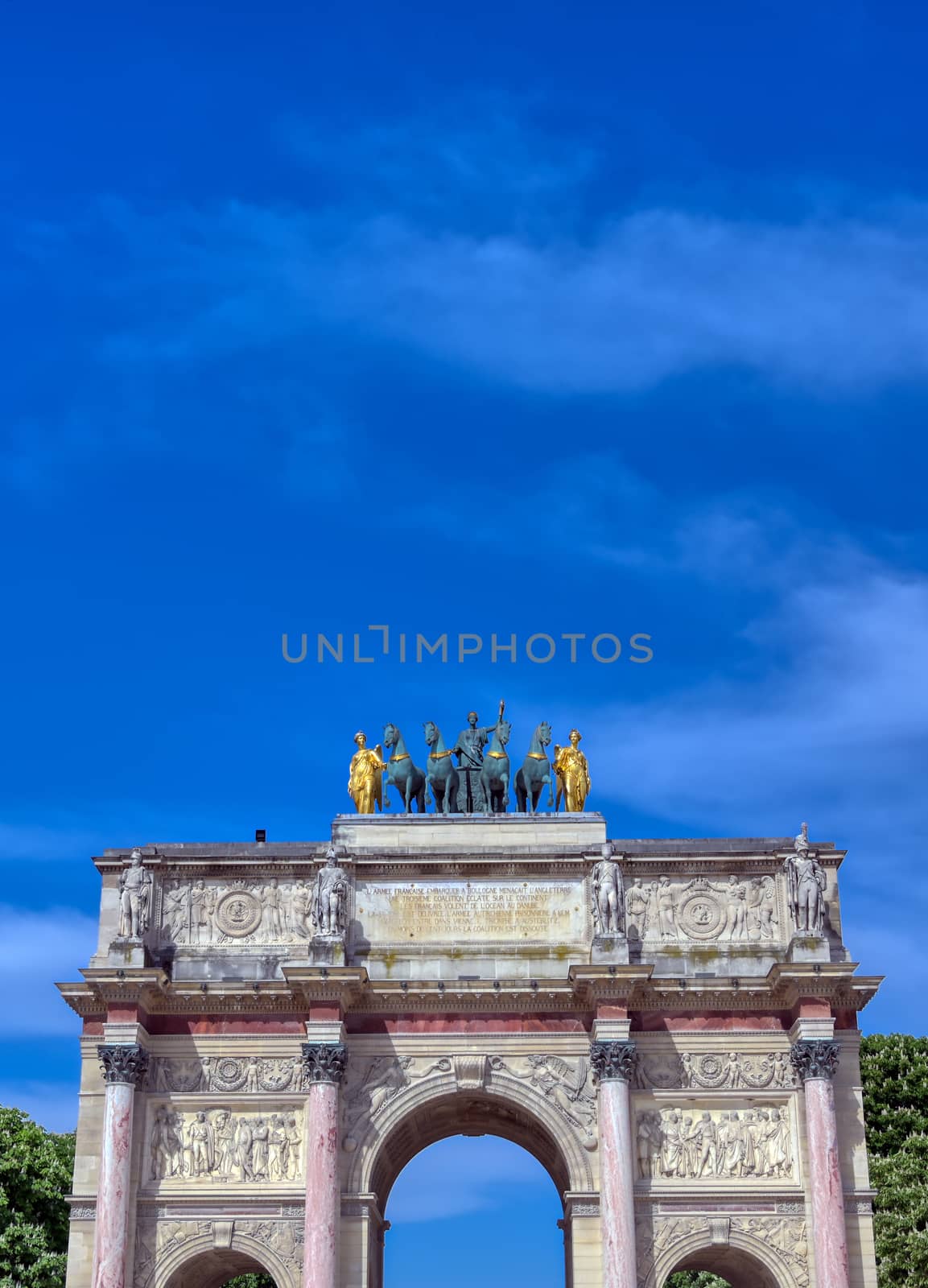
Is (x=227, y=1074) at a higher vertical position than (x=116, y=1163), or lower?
higher

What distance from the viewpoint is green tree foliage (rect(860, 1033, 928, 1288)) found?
4803cm

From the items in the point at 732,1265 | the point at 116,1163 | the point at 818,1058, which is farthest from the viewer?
the point at 732,1265

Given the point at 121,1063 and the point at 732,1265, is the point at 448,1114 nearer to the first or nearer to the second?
the point at 732,1265

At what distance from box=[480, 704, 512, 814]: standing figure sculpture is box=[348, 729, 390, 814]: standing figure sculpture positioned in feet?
7.97

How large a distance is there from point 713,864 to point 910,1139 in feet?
44.9

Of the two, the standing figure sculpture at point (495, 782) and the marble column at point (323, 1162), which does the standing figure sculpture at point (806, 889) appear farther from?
the marble column at point (323, 1162)

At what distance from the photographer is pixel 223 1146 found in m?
40.7

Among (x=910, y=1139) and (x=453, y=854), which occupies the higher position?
(x=453, y=854)

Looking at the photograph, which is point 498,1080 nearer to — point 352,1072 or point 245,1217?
point 352,1072

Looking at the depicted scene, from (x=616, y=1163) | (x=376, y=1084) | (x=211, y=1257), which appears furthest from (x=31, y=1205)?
(x=616, y=1163)

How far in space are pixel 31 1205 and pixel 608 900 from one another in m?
20.9

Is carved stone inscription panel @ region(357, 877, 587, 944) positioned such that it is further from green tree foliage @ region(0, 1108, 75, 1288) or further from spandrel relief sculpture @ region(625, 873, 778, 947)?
green tree foliage @ region(0, 1108, 75, 1288)

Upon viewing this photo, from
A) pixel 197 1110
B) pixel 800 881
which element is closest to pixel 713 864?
pixel 800 881

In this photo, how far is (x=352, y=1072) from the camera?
41.1 meters
